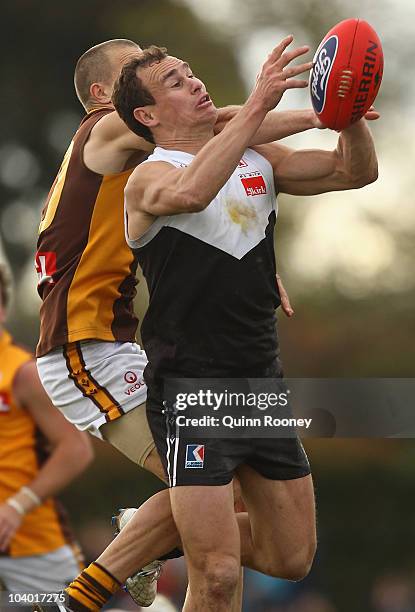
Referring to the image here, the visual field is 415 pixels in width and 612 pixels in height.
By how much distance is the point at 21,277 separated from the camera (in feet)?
52.0

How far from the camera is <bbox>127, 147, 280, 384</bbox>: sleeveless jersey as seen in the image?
6402 mm

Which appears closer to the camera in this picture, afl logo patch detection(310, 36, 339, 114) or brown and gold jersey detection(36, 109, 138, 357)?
afl logo patch detection(310, 36, 339, 114)

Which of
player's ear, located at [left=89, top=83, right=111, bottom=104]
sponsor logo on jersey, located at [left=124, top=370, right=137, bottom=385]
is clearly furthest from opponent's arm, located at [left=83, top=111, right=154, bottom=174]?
sponsor logo on jersey, located at [left=124, top=370, right=137, bottom=385]

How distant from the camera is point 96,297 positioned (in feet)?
22.7

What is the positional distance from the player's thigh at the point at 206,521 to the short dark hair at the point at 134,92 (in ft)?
5.13

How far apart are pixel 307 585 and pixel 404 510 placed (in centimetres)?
168

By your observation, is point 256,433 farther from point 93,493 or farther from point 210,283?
point 93,493

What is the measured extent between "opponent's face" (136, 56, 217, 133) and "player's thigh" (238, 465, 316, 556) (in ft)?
5.01

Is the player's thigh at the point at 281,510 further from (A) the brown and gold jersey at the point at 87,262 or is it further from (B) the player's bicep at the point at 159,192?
(B) the player's bicep at the point at 159,192

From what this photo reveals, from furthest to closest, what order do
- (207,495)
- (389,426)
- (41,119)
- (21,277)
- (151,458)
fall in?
(41,119) → (21,277) → (389,426) → (151,458) → (207,495)

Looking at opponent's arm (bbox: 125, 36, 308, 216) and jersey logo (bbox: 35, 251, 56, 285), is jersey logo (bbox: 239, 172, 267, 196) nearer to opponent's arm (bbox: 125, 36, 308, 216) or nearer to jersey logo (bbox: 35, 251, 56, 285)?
opponent's arm (bbox: 125, 36, 308, 216)

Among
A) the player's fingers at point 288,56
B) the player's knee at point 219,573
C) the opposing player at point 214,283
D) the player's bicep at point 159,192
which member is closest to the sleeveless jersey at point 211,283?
the opposing player at point 214,283

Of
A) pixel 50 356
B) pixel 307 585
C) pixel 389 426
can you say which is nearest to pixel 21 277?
pixel 307 585

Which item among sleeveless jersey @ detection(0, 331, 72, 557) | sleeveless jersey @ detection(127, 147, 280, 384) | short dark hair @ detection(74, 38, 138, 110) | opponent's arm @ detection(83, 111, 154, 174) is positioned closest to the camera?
sleeveless jersey @ detection(127, 147, 280, 384)
